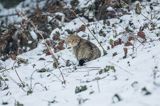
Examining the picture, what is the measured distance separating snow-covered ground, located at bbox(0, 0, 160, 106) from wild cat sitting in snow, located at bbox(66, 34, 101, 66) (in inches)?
5.8

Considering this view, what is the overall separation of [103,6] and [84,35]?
4.18 feet

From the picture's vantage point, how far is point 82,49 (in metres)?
8.07

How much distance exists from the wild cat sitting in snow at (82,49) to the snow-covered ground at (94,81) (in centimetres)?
15

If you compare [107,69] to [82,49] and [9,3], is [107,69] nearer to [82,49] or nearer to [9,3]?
[82,49]

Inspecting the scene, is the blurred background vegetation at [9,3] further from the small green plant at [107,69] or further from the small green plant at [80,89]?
the small green plant at [80,89]

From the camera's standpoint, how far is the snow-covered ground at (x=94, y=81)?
566cm

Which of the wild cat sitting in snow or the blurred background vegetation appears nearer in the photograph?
the wild cat sitting in snow

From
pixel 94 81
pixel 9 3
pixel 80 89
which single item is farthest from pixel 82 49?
pixel 9 3

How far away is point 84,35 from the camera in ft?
34.7

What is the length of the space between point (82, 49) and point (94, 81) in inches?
60.8

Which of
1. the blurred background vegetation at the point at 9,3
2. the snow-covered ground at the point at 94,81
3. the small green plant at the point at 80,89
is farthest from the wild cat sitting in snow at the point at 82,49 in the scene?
the blurred background vegetation at the point at 9,3

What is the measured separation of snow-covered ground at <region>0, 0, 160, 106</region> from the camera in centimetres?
566

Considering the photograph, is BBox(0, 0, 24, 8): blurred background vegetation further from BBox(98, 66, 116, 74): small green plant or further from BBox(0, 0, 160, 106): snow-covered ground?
BBox(98, 66, 116, 74): small green plant

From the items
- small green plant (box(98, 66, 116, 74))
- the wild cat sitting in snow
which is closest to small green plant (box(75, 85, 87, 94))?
small green plant (box(98, 66, 116, 74))
